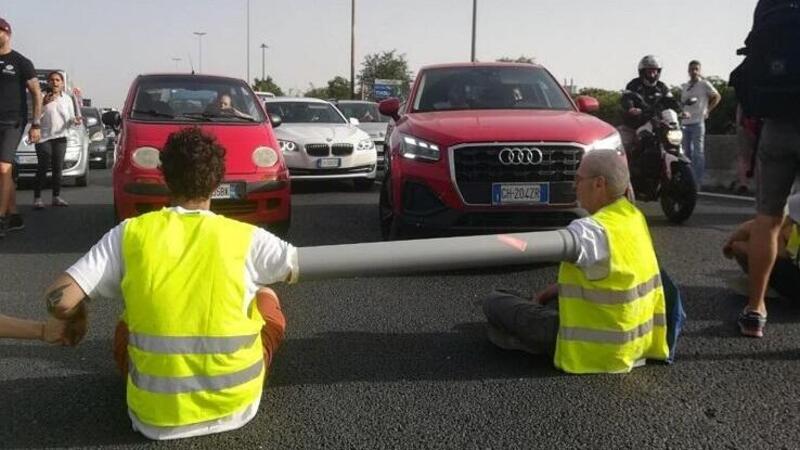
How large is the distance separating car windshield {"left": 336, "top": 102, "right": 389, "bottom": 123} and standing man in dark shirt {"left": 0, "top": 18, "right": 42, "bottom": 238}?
35.8 ft

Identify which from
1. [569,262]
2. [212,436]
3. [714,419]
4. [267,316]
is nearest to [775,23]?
[569,262]

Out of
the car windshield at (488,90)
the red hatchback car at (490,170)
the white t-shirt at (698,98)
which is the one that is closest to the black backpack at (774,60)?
the red hatchback car at (490,170)

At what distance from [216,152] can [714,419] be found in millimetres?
2294

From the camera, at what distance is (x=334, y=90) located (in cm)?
6731

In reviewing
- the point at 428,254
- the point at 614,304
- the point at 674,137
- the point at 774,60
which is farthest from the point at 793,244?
the point at 674,137

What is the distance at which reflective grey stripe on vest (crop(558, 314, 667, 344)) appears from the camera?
12.7 feet

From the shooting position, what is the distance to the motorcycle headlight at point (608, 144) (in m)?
6.31

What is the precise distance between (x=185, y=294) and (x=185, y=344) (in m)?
0.19

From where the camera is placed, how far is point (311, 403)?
12.0 feet

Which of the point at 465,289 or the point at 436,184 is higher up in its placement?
the point at 436,184

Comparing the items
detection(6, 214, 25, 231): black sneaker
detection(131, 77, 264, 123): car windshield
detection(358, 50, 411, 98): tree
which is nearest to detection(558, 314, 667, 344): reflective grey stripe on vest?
detection(131, 77, 264, 123): car windshield

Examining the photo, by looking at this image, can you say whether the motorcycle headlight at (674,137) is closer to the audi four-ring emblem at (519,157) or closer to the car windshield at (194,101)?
the audi four-ring emblem at (519,157)

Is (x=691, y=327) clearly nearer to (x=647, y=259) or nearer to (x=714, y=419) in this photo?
(x=647, y=259)

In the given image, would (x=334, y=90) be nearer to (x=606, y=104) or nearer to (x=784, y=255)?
(x=606, y=104)
